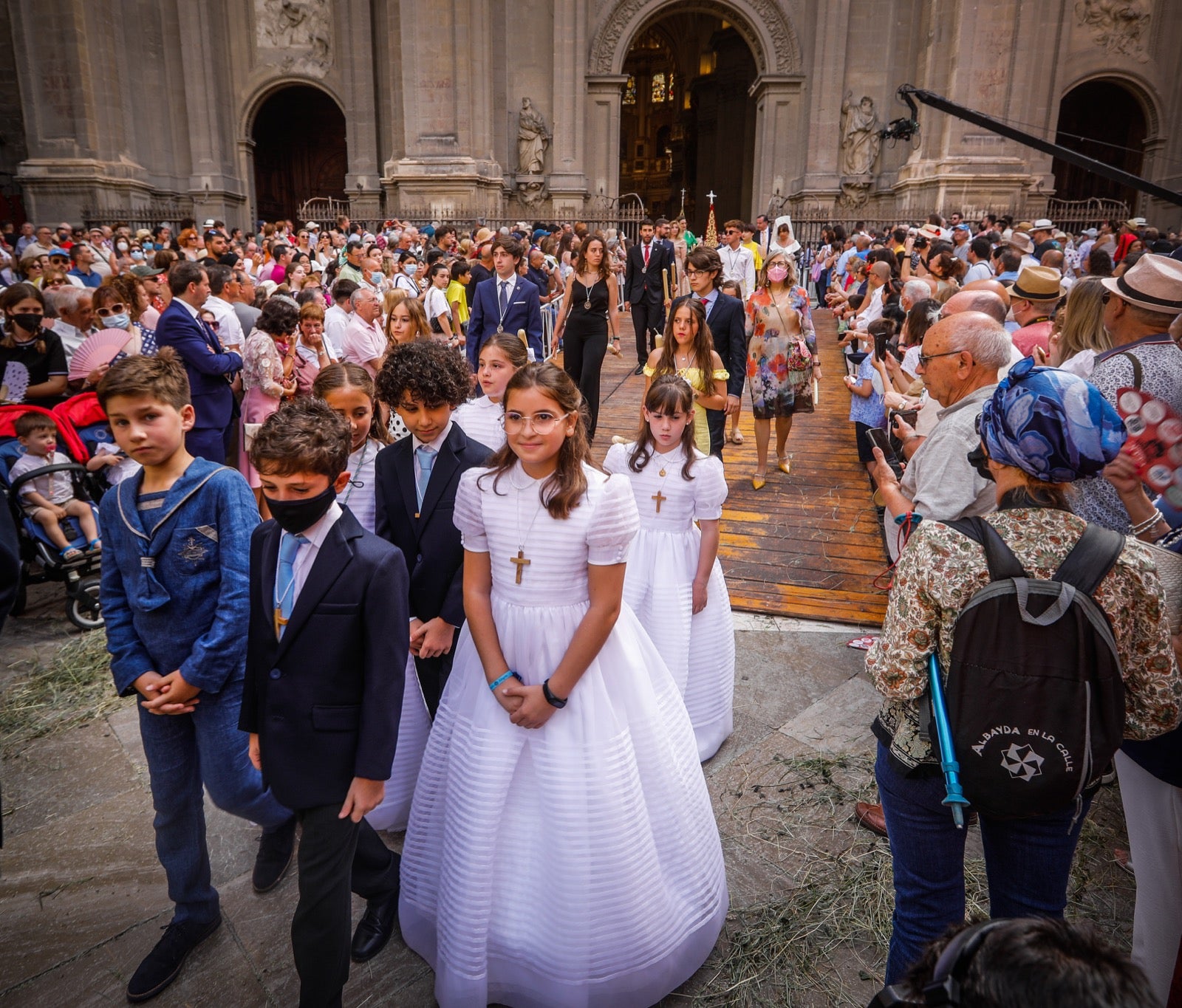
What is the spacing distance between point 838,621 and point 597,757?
11.3 ft

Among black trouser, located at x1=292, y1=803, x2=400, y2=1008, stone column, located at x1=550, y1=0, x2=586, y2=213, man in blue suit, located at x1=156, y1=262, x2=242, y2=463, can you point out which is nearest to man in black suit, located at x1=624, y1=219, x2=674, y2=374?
man in blue suit, located at x1=156, y1=262, x2=242, y2=463

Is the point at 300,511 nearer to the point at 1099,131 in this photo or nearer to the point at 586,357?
the point at 586,357

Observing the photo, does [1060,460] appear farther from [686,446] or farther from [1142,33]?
[1142,33]

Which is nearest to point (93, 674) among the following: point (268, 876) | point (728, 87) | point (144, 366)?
point (268, 876)

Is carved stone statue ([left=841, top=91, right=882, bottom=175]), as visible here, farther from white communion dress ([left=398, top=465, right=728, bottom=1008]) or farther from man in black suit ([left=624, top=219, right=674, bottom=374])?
white communion dress ([left=398, top=465, right=728, bottom=1008])

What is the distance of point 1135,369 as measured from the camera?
2.81 m

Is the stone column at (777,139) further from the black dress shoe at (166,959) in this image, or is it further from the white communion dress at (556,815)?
the black dress shoe at (166,959)

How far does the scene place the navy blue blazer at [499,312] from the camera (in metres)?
7.56

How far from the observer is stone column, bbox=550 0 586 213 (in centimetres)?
2380

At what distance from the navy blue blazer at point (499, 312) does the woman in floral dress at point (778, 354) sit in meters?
2.08

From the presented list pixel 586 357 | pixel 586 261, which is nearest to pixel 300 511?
pixel 586 357

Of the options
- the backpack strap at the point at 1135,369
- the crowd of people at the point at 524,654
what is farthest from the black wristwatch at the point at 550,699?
the backpack strap at the point at 1135,369

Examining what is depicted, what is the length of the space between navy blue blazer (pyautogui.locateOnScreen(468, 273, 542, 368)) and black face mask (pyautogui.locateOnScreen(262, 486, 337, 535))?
5284mm

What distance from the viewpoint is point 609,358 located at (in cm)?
1305
